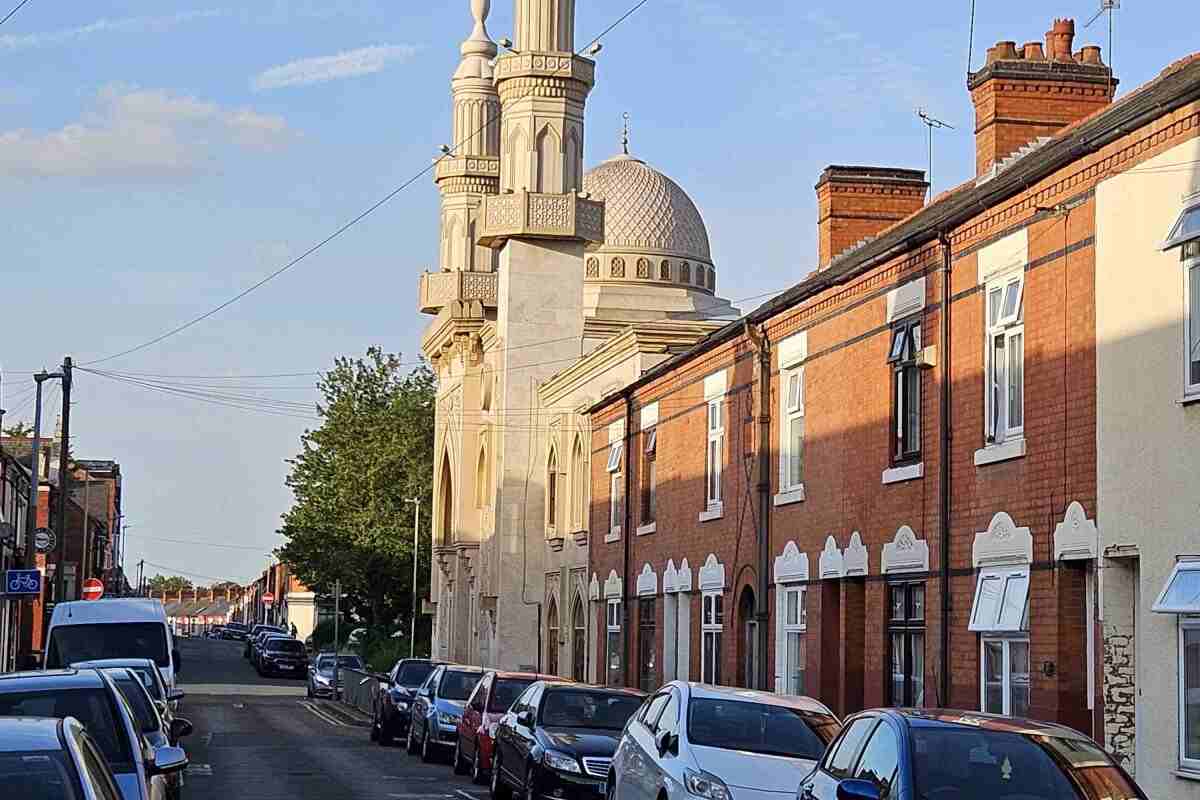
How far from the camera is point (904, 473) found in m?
22.0

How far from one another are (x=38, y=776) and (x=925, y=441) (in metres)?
14.5

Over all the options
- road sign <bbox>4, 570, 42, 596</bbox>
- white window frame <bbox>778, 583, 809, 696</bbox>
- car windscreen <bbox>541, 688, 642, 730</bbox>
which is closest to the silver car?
car windscreen <bbox>541, 688, 642, 730</bbox>

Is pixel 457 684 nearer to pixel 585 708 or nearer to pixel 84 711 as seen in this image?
pixel 585 708

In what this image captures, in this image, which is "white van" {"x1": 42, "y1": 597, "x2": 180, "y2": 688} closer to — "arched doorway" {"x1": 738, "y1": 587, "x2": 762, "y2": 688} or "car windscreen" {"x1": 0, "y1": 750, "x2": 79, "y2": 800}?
"arched doorway" {"x1": 738, "y1": 587, "x2": 762, "y2": 688}

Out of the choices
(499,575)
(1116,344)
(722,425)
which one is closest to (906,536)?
(1116,344)

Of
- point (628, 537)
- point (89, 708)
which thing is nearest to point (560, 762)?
point (89, 708)

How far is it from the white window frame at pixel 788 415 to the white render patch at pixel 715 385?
2.85m

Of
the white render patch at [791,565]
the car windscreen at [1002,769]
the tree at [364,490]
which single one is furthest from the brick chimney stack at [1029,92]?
the tree at [364,490]

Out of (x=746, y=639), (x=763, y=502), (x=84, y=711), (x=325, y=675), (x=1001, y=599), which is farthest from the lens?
(x=325, y=675)

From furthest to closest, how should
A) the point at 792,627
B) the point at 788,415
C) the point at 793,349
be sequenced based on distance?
the point at 788,415
the point at 793,349
the point at 792,627

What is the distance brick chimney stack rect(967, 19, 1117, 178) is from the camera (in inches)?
950

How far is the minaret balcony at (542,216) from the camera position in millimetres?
53594

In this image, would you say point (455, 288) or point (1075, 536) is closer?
point (1075, 536)

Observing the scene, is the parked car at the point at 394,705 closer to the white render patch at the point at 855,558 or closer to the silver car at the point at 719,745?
the white render patch at the point at 855,558
